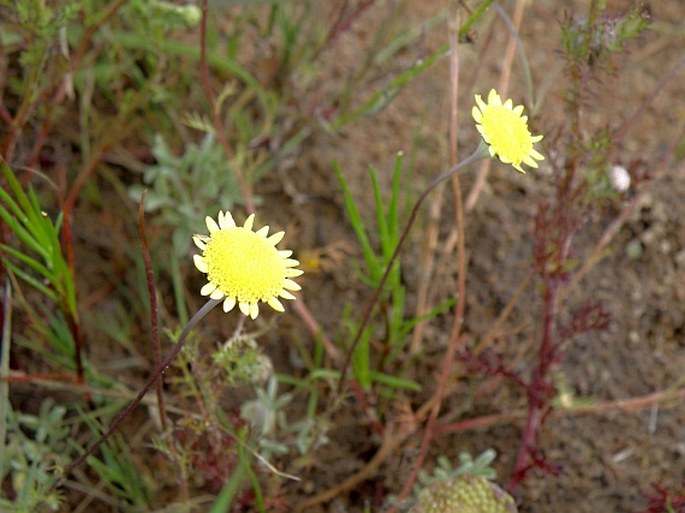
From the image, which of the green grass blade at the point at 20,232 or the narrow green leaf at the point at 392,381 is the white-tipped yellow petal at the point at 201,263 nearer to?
the green grass blade at the point at 20,232

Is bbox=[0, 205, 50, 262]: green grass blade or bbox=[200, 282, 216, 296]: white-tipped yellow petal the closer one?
bbox=[200, 282, 216, 296]: white-tipped yellow petal

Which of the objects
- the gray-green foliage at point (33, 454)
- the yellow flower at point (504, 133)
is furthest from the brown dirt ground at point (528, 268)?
the gray-green foliage at point (33, 454)

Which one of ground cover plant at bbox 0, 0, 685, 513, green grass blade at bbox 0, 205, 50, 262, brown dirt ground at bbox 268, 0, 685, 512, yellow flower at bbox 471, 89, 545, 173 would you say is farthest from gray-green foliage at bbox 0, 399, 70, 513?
yellow flower at bbox 471, 89, 545, 173

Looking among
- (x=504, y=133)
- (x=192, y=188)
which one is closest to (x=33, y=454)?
(x=192, y=188)

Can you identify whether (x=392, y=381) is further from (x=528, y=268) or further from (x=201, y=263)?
(x=201, y=263)

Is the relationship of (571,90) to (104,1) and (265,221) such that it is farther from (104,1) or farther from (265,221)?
(104,1)

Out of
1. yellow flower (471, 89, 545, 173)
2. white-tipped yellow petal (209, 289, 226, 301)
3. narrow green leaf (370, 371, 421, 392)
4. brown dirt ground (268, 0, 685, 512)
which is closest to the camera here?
white-tipped yellow petal (209, 289, 226, 301)

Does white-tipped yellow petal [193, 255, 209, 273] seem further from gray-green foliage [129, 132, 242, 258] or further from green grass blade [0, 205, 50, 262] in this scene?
gray-green foliage [129, 132, 242, 258]
